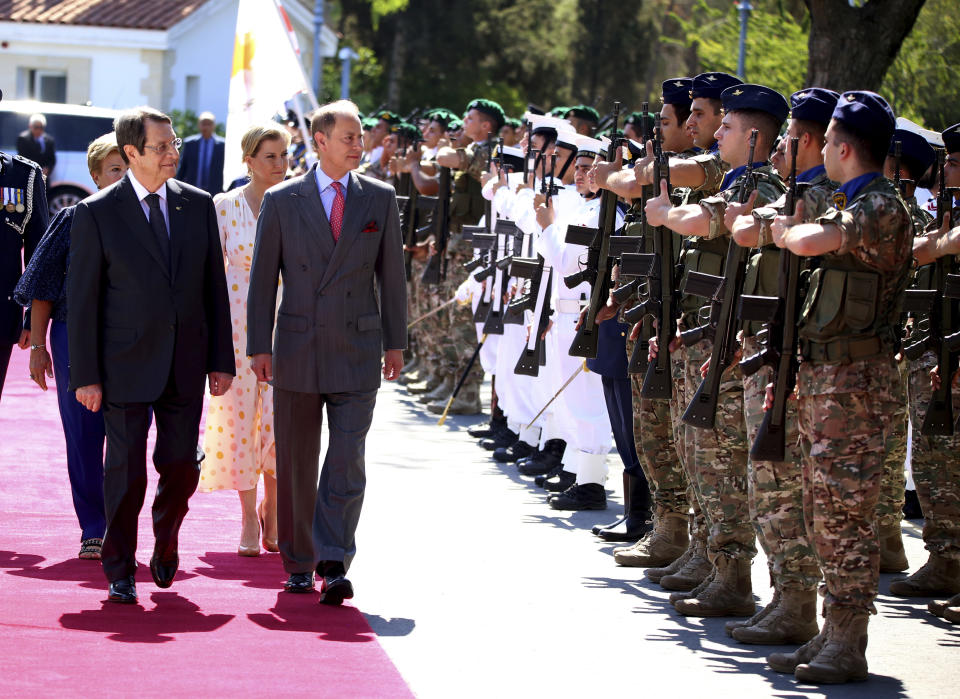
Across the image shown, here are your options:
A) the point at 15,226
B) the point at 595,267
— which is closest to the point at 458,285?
the point at 595,267

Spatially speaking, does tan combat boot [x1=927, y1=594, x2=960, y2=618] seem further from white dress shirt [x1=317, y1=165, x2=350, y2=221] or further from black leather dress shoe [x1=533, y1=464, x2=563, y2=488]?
black leather dress shoe [x1=533, y1=464, x2=563, y2=488]

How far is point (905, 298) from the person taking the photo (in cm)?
724

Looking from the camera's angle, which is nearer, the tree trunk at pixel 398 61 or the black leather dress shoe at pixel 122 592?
the black leather dress shoe at pixel 122 592

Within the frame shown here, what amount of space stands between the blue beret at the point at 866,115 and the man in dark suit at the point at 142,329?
9.06 feet

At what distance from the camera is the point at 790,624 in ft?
21.4

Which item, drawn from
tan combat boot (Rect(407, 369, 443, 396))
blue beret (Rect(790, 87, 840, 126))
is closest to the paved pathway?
blue beret (Rect(790, 87, 840, 126))

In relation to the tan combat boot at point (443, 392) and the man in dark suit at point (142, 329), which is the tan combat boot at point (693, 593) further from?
the tan combat boot at point (443, 392)

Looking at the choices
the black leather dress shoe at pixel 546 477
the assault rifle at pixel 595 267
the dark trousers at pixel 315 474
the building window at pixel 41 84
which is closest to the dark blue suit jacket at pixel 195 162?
the black leather dress shoe at pixel 546 477

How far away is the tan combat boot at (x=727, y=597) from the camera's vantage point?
706 centimetres

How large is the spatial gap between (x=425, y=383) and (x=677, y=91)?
7972 millimetres

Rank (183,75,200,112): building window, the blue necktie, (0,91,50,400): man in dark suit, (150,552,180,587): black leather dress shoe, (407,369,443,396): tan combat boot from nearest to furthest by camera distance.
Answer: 1. (150,552,180,587): black leather dress shoe
2. (0,91,50,400): man in dark suit
3. (407,369,443,396): tan combat boot
4. the blue necktie
5. (183,75,200,112): building window

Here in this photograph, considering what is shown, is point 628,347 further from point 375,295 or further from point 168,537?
point 168,537

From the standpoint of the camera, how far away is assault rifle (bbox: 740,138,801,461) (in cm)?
614

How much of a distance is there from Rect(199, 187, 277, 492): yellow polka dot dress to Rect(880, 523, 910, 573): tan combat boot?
3.11 meters
